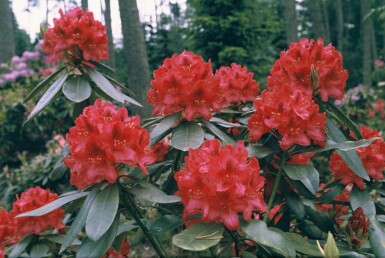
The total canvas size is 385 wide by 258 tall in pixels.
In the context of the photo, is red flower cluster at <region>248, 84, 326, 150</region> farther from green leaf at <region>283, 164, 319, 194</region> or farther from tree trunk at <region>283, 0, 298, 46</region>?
tree trunk at <region>283, 0, 298, 46</region>

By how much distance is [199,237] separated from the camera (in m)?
1.43

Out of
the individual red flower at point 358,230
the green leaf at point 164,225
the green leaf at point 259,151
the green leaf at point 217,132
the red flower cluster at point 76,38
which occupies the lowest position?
the individual red flower at point 358,230

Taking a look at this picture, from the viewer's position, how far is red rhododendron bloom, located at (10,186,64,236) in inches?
81.1

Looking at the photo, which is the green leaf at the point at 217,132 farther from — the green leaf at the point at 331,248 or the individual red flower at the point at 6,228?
the individual red flower at the point at 6,228

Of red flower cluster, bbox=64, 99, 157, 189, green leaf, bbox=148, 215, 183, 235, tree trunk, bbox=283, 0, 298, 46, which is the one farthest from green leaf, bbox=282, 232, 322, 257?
tree trunk, bbox=283, 0, 298, 46

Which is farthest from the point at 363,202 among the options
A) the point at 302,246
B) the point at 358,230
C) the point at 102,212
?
the point at 102,212

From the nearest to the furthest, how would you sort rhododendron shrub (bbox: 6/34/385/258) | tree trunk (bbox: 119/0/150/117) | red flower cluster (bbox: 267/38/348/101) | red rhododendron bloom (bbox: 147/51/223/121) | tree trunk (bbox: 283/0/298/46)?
rhododendron shrub (bbox: 6/34/385/258)
red rhododendron bloom (bbox: 147/51/223/121)
red flower cluster (bbox: 267/38/348/101)
tree trunk (bbox: 119/0/150/117)
tree trunk (bbox: 283/0/298/46)

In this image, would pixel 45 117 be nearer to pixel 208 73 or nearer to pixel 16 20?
pixel 208 73

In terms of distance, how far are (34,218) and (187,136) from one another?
32.0 inches

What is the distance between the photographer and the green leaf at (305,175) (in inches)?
65.6

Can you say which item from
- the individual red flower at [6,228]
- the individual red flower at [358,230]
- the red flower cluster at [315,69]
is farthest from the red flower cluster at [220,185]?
the individual red flower at [6,228]

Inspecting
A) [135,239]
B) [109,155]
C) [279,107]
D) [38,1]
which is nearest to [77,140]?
[109,155]

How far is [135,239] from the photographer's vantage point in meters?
4.80

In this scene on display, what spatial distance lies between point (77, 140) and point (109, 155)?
130 millimetres
